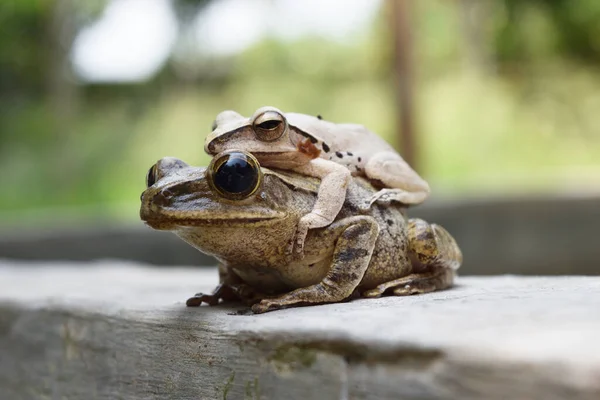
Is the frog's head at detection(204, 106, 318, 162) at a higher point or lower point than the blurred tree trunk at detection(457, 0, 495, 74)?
lower

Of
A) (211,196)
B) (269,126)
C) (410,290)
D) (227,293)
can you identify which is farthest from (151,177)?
(410,290)

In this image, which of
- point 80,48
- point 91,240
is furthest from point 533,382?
point 80,48

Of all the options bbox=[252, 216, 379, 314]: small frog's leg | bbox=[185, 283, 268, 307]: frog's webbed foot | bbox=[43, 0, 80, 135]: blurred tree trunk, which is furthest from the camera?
bbox=[43, 0, 80, 135]: blurred tree trunk

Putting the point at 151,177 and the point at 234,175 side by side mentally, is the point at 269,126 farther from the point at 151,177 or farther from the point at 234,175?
the point at 151,177

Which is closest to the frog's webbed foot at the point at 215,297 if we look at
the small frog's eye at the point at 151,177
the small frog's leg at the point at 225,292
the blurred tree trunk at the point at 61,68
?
the small frog's leg at the point at 225,292

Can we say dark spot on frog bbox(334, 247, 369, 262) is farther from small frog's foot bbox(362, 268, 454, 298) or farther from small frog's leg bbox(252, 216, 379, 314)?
small frog's foot bbox(362, 268, 454, 298)

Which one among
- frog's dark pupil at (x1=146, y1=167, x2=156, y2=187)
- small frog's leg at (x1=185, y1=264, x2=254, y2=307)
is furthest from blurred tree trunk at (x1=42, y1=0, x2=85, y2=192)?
frog's dark pupil at (x1=146, y1=167, x2=156, y2=187)
